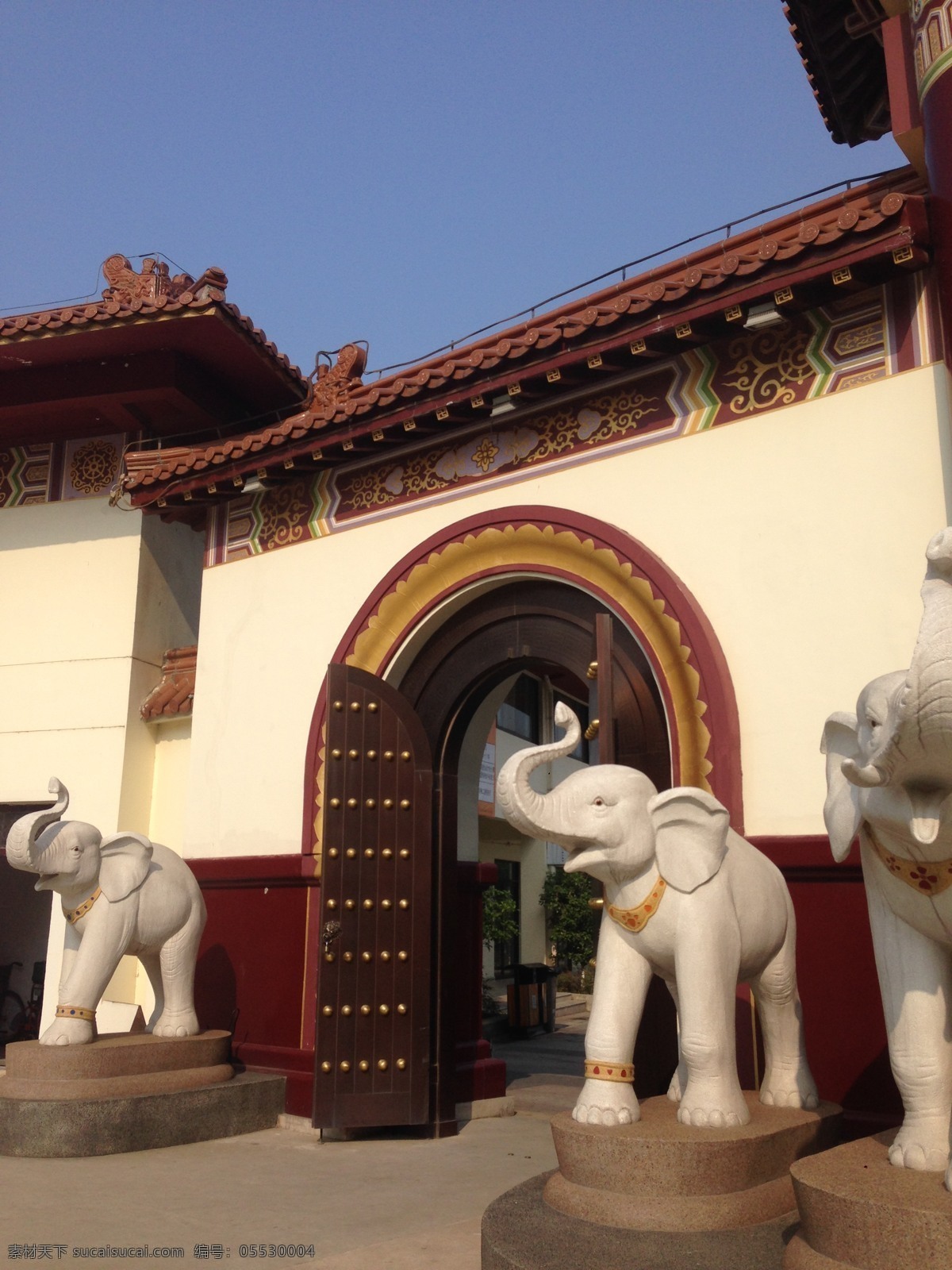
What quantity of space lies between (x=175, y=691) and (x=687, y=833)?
5.73 metres

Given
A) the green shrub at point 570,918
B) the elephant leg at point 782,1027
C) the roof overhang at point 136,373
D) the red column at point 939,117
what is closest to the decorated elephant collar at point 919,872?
the elephant leg at point 782,1027

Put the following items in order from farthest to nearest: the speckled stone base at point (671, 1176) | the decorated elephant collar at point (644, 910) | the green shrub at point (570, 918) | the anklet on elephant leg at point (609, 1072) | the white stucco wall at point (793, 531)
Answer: the green shrub at point (570, 918) < the white stucco wall at point (793, 531) < the decorated elephant collar at point (644, 910) < the anklet on elephant leg at point (609, 1072) < the speckled stone base at point (671, 1176)

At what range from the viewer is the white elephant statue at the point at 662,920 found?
12.5ft

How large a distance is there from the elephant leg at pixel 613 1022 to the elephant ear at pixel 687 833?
0.32 meters

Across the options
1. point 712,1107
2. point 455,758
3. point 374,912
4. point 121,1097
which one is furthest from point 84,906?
point 712,1107

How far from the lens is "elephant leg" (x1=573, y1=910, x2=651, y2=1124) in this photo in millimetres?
3777

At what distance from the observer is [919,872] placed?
3127 mm

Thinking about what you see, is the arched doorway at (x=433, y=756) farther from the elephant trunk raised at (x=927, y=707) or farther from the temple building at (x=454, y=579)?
the elephant trunk raised at (x=927, y=707)

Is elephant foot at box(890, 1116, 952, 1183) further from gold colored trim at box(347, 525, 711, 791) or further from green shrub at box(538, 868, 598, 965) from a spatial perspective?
green shrub at box(538, 868, 598, 965)

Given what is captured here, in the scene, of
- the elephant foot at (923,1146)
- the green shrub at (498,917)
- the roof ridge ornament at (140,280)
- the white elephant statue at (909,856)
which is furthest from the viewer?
the green shrub at (498,917)

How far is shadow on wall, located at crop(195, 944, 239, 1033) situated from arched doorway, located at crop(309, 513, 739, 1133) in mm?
1238

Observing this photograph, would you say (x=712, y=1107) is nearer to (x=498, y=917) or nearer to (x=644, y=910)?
(x=644, y=910)

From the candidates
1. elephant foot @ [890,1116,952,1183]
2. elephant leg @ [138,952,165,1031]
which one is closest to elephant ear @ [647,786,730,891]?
elephant foot @ [890,1116,952,1183]

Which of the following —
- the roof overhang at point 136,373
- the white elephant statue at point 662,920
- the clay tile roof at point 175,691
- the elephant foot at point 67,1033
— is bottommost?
the elephant foot at point 67,1033
